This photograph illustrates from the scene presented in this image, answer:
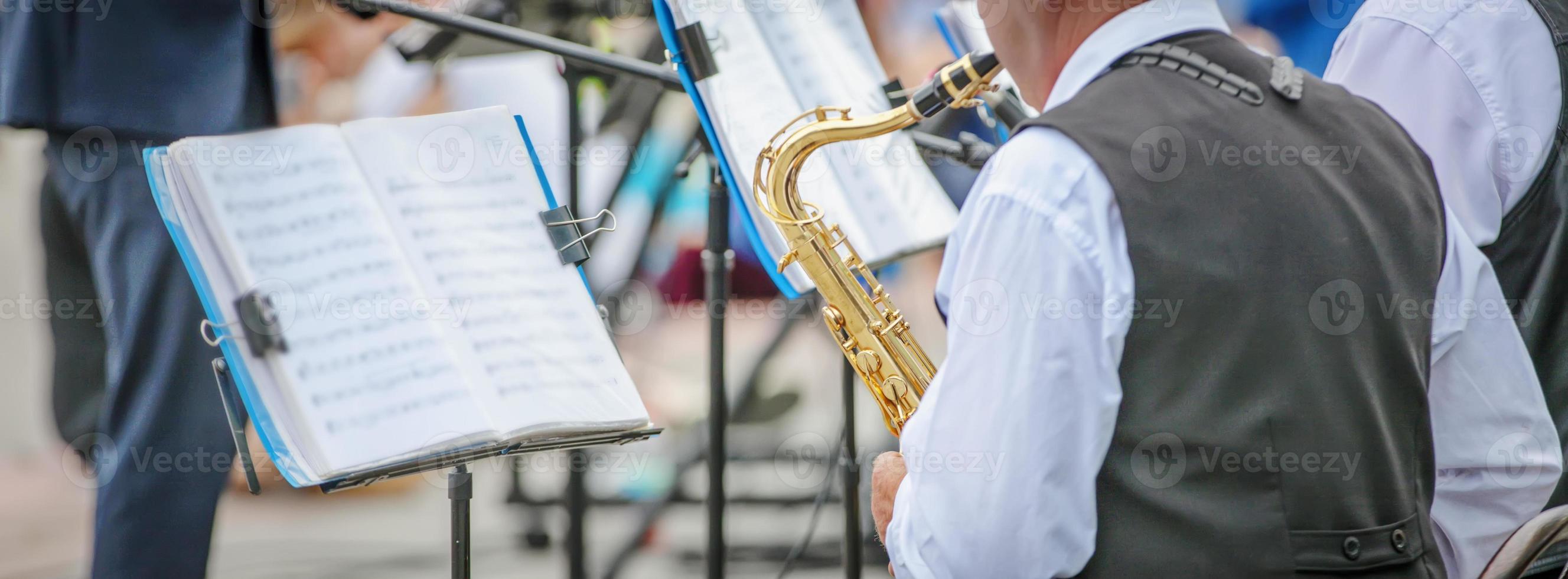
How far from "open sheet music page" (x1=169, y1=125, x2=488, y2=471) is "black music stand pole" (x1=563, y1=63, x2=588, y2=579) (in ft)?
2.31

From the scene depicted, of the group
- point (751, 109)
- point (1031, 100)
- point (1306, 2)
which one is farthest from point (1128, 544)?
point (1306, 2)

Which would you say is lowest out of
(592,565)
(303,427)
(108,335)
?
(592,565)

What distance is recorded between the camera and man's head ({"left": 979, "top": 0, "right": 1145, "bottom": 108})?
122 centimetres

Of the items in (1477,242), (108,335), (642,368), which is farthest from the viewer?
(642,368)

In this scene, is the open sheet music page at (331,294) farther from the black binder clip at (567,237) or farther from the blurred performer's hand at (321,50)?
the blurred performer's hand at (321,50)

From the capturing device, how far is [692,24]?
1.82m

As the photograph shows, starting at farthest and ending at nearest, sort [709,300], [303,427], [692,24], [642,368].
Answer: [642,368], [709,300], [692,24], [303,427]

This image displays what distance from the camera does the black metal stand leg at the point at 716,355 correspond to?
206 centimetres

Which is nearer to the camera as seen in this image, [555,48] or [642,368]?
[555,48]

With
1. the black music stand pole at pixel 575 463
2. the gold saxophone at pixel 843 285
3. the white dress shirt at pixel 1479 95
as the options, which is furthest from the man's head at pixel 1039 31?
the black music stand pole at pixel 575 463

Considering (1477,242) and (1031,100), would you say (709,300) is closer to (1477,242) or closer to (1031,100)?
(1031,100)

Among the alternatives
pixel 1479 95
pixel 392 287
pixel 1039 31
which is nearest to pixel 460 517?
pixel 392 287

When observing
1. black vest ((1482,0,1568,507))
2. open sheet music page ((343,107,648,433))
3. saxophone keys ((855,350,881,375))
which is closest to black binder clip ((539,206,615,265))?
open sheet music page ((343,107,648,433))

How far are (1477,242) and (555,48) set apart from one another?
1371 millimetres
